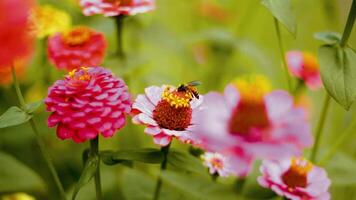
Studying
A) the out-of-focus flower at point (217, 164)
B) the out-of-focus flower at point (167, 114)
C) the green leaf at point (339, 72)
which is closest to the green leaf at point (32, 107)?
the out-of-focus flower at point (167, 114)

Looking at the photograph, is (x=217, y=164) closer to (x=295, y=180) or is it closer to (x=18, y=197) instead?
(x=295, y=180)

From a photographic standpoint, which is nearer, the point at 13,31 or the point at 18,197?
the point at 13,31

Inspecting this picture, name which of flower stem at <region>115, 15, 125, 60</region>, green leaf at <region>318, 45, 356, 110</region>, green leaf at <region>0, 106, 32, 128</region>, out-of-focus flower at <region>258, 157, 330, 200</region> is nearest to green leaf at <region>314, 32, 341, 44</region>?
green leaf at <region>318, 45, 356, 110</region>

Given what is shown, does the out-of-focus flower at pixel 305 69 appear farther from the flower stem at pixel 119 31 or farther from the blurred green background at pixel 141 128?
the flower stem at pixel 119 31

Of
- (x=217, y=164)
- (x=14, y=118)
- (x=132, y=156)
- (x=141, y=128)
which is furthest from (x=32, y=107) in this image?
(x=141, y=128)

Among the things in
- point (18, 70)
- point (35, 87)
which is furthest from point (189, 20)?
point (18, 70)

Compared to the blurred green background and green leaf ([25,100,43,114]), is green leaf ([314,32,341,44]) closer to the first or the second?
the blurred green background
